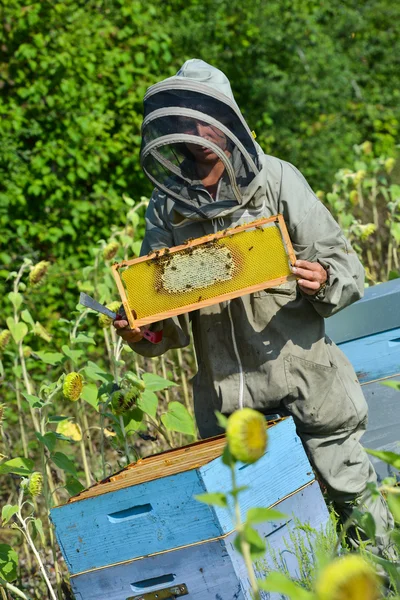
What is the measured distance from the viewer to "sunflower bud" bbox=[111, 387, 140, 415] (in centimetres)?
332

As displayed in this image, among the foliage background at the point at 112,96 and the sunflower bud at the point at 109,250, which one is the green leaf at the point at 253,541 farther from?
the foliage background at the point at 112,96

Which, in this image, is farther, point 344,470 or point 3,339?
point 3,339

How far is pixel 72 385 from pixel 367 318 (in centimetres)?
117

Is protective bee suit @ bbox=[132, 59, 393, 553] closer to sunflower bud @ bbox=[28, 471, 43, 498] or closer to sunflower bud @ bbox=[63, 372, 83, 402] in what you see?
sunflower bud @ bbox=[63, 372, 83, 402]

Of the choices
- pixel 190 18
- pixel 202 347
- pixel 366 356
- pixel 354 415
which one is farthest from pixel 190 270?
pixel 190 18

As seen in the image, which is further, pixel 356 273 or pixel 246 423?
pixel 356 273

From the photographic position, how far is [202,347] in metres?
3.13

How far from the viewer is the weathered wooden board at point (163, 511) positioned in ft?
7.86

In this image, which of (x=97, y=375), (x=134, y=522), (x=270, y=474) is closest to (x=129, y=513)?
(x=134, y=522)

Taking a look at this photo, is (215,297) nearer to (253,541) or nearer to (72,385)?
(72,385)

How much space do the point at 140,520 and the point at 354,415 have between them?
0.96 m

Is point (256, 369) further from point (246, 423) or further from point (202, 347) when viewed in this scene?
point (246, 423)

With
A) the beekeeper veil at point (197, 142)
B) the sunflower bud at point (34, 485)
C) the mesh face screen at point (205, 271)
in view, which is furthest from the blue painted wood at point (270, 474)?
the sunflower bud at point (34, 485)

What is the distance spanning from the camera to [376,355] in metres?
3.59
